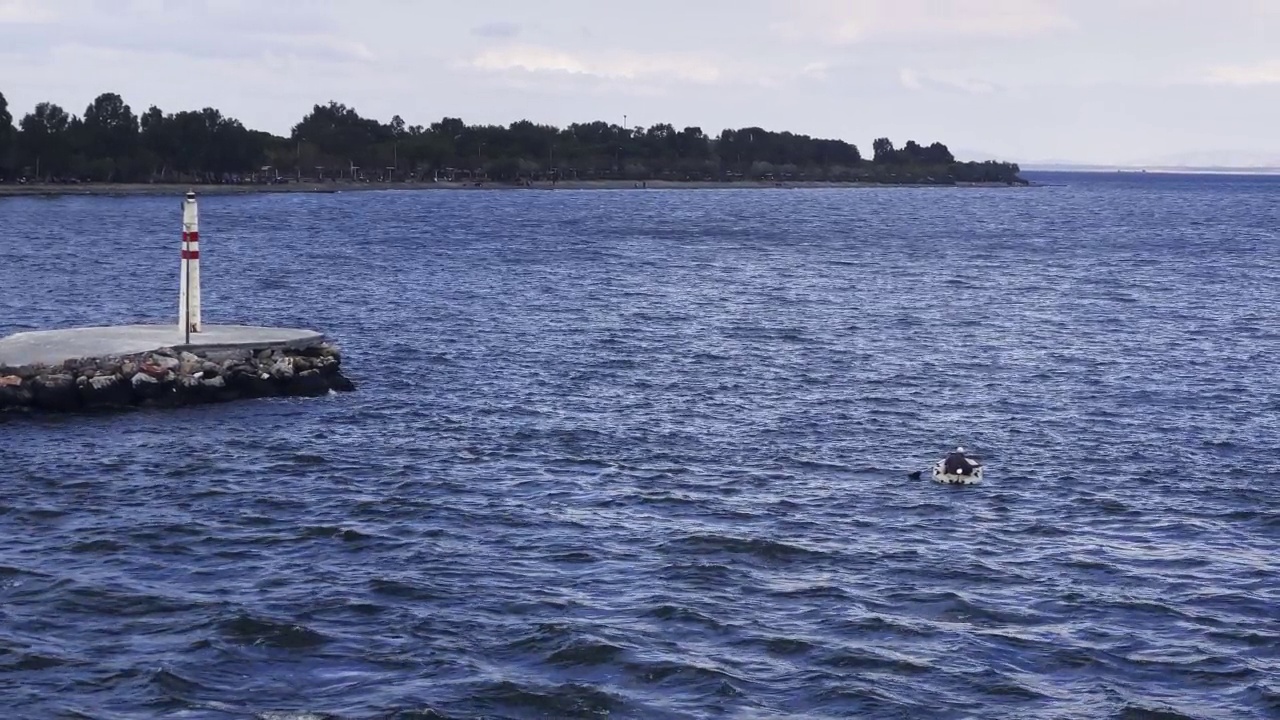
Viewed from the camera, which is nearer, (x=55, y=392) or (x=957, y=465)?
(x=957, y=465)

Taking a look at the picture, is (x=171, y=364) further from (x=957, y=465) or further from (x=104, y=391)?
(x=957, y=465)

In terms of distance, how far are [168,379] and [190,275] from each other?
289 cm

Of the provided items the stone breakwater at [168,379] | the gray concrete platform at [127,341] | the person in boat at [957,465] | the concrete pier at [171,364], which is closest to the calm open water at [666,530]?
the person in boat at [957,465]

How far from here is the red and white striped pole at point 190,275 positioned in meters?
33.5

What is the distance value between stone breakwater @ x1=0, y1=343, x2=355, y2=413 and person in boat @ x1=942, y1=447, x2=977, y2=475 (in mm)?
14860

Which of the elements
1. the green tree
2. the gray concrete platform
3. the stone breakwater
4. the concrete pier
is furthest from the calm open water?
the green tree

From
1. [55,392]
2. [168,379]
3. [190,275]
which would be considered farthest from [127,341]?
[55,392]

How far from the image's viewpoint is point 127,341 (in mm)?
33969

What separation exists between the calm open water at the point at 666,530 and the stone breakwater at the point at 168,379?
754 mm

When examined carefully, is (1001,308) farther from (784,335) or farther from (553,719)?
(553,719)

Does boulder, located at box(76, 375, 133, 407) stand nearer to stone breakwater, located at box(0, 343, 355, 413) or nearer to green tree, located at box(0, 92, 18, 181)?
stone breakwater, located at box(0, 343, 355, 413)

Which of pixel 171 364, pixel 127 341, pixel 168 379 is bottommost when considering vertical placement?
pixel 168 379

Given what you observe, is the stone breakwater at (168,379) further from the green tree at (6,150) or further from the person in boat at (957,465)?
the green tree at (6,150)

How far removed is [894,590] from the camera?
20203 mm
